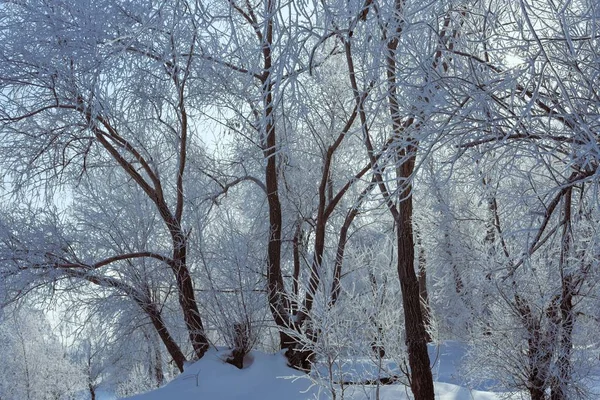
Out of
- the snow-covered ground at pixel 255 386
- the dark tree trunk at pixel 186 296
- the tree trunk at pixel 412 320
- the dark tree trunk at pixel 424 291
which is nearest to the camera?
the tree trunk at pixel 412 320

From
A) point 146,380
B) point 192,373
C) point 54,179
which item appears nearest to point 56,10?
point 54,179

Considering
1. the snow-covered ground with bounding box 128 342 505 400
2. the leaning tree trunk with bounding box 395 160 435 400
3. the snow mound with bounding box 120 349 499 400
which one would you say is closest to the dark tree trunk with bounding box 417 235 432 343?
the snow-covered ground with bounding box 128 342 505 400

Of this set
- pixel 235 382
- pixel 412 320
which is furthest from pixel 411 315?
pixel 235 382

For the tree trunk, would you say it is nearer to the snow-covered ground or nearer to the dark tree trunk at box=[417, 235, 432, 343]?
the snow-covered ground

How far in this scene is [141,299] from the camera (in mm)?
9992

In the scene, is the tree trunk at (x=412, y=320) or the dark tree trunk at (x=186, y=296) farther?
the dark tree trunk at (x=186, y=296)

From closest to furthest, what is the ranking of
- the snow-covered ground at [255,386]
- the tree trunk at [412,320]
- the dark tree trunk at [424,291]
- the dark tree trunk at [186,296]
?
1. the tree trunk at [412,320]
2. the snow-covered ground at [255,386]
3. the dark tree trunk at [186,296]
4. the dark tree trunk at [424,291]

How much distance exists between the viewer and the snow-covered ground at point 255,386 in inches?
322

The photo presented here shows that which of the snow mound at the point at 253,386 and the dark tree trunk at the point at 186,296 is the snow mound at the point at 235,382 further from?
the dark tree trunk at the point at 186,296

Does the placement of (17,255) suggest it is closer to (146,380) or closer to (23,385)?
(146,380)

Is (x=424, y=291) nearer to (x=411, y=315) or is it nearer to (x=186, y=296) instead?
(x=186, y=296)

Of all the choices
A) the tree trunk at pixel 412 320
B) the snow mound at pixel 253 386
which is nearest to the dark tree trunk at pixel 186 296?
the snow mound at pixel 253 386

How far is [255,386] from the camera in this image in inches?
335

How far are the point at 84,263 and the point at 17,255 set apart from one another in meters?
0.88
